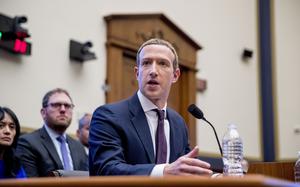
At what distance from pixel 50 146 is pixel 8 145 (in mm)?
341

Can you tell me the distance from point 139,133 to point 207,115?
4.61m

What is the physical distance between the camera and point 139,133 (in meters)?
2.07

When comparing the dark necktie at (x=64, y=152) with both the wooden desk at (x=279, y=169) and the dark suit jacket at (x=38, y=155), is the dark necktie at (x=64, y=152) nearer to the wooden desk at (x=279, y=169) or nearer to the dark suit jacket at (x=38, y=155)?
the dark suit jacket at (x=38, y=155)

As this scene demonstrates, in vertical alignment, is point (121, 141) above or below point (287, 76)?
below

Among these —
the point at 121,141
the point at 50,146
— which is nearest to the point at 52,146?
the point at 50,146

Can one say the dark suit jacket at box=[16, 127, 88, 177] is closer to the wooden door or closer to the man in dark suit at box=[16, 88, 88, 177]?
the man in dark suit at box=[16, 88, 88, 177]

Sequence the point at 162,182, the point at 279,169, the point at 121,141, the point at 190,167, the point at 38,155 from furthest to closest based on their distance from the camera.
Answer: the point at 38,155, the point at 279,169, the point at 121,141, the point at 190,167, the point at 162,182

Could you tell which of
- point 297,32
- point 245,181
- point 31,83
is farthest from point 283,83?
point 245,181

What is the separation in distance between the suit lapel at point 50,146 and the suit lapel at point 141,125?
1255mm

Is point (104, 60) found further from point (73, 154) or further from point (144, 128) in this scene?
point (144, 128)

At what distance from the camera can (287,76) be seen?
8.02 meters

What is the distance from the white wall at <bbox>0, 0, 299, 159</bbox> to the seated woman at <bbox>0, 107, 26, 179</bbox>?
834 millimetres

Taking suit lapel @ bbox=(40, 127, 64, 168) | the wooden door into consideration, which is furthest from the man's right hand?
the wooden door

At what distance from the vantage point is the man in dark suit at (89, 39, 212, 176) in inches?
75.4
